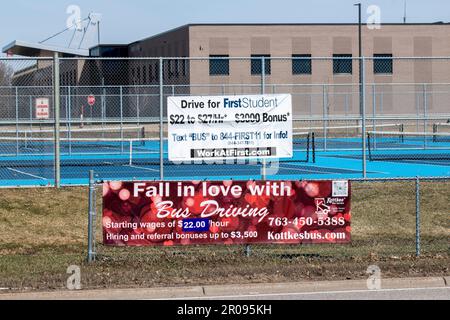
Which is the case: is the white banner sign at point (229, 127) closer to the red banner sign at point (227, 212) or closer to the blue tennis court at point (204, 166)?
the red banner sign at point (227, 212)

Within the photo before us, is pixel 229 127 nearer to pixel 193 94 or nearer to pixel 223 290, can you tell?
pixel 223 290

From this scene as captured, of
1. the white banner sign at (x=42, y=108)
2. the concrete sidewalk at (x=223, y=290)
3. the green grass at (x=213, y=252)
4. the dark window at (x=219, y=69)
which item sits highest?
the dark window at (x=219, y=69)

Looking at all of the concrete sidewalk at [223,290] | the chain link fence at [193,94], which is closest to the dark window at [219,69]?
the chain link fence at [193,94]

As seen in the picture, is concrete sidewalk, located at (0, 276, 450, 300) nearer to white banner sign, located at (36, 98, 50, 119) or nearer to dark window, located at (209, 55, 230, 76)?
white banner sign, located at (36, 98, 50, 119)

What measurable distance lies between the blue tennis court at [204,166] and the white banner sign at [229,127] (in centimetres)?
516

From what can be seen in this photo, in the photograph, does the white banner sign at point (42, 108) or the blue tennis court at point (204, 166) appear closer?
the blue tennis court at point (204, 166)

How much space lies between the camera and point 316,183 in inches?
496

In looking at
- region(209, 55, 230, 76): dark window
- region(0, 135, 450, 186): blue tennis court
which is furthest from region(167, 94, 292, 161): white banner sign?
region(209, 55, 230, 76): dark window

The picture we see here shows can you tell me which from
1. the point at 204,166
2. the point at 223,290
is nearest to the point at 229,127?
the point at 223,290

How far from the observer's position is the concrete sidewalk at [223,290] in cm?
1029

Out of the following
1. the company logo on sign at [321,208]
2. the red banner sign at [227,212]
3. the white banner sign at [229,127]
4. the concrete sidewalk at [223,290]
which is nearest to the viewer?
the concrete sidewalk at [223,290]

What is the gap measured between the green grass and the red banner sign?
14.0 inches

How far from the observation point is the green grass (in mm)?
11383
